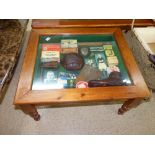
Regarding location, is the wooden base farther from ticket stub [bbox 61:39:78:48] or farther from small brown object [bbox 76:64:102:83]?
ticket stub [bbox 61:39:78:48]

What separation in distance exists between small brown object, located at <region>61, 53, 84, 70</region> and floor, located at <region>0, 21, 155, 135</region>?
40 centimetres

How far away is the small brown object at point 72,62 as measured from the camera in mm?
1286

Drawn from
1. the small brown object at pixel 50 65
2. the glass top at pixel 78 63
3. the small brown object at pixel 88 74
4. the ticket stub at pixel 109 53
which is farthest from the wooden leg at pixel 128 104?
the small brown object at pixel 50 65

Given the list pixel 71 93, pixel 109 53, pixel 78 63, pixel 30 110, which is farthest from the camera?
pixel 109 53

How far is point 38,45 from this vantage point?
4.66ft

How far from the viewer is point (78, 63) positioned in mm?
1297

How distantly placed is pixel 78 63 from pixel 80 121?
50 cm

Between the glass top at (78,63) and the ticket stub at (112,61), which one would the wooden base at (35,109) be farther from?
the ticket stub at (112,61)

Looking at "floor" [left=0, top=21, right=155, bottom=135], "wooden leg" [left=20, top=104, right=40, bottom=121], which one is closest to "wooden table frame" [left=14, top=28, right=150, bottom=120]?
"wooden leg" [left=20, top=104, right=40, bottom=121]

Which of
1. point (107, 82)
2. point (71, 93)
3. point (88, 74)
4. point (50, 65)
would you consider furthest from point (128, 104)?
point (50, 65)

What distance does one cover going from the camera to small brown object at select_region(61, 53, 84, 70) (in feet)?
4.22

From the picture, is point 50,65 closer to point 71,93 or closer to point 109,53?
point 71,93
